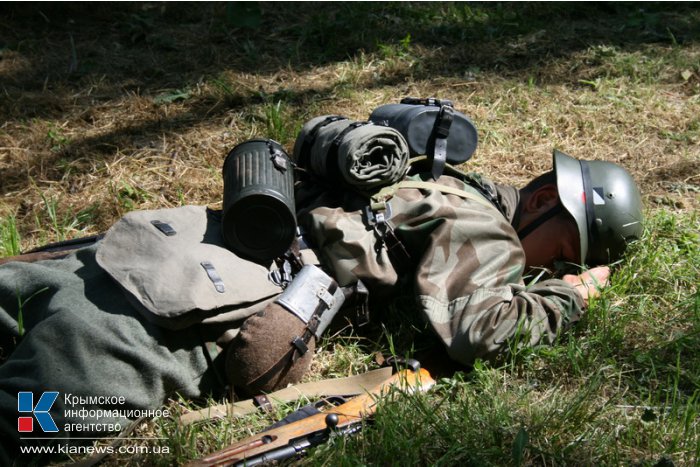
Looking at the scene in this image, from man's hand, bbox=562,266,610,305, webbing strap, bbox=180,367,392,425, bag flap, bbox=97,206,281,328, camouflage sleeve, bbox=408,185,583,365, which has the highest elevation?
bag flap, bbox=97,206,281,328

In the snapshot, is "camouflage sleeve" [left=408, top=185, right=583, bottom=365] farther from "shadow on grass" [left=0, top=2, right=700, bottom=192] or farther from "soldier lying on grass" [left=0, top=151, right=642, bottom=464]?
"shadow on grass" [left=0, top=2, right=700, bottom=192]

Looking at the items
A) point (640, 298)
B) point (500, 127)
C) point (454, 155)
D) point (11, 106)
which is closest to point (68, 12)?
point (11, 106)

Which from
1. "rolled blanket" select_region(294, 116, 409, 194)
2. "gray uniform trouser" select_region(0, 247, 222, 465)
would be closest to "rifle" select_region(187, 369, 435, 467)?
"gray uniform trouser" select_region(0, 247, 222, 465)

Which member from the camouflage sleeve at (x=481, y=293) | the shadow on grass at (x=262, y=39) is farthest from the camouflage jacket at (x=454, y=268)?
the shadow on grass at (x=262, y=39)

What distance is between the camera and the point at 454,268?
139 inches

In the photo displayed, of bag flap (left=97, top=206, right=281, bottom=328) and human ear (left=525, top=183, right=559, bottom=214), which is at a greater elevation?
bag flap (left=97, top=206, right=281, bottom=328)

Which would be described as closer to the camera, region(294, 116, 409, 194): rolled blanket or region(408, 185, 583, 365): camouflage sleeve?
region(408, 185, 583, 365): camouflage sleeve

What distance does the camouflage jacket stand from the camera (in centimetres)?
342

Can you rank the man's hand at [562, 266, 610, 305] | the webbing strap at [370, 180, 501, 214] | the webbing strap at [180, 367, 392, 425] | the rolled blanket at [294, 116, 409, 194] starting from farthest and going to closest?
the man's hand at [562, 266, 610, 305]
the webbing strap at [370, 180, 501, 214]
the rolled blanket at [294, 116, 409, 194]
the webbing strap at [180, 367, 392, 425]

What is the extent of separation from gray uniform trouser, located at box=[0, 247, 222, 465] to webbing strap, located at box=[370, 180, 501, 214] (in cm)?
106

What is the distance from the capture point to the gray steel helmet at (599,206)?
396 centimetres

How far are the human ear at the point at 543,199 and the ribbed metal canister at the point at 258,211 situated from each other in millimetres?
1384

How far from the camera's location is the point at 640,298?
12.8ft

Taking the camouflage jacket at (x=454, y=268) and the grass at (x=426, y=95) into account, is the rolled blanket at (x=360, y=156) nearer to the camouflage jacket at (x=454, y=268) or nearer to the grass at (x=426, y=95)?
the camouflage jacket at (x=454, y=268)
